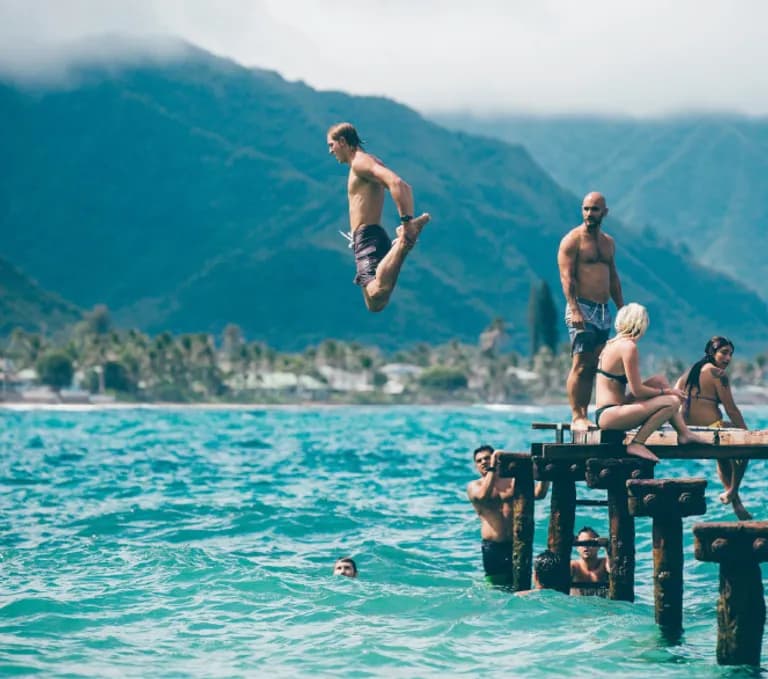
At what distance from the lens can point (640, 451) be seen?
18.9m

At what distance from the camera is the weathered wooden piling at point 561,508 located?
66.2 ft

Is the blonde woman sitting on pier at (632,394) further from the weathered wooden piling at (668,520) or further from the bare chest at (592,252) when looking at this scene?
the bare chest at (592,252)

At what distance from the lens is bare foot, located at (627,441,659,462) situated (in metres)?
18.8

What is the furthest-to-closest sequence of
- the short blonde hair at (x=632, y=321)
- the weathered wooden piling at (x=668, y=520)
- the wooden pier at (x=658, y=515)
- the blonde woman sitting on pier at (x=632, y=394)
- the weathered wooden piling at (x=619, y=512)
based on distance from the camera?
the weathered wooden piling at (x=619, y=512)
the blonde woman sitting on pier at (x=632, y=394)
the short blonde hair at (x=632, y=321)
the weathered wooden piling at (x=668, y=520)
the wooden pier at (x=658, y=515)

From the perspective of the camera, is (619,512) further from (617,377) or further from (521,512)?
(521,512)

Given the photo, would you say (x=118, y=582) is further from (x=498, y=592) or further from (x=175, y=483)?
(x=175, y=483)

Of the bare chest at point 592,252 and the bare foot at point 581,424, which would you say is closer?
the bare foot at point 581,424

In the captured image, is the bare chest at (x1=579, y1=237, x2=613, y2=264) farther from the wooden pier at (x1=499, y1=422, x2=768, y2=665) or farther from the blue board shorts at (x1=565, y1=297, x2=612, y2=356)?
the wooden pier at (x1=499, y1=422, x2=768, y2=665)

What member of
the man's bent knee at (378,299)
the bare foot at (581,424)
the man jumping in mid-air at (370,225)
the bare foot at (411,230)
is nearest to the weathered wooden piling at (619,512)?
the bare foot at (581,424)

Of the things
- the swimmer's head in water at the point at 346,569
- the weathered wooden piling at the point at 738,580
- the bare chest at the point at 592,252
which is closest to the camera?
the weathered wooden piling at the point at 738,580

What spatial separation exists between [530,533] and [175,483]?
3304 cm

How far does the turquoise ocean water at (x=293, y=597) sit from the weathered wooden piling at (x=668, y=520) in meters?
0.52

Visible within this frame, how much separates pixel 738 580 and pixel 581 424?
476 cm

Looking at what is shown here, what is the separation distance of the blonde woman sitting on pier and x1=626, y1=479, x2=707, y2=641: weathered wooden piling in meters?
0.90
